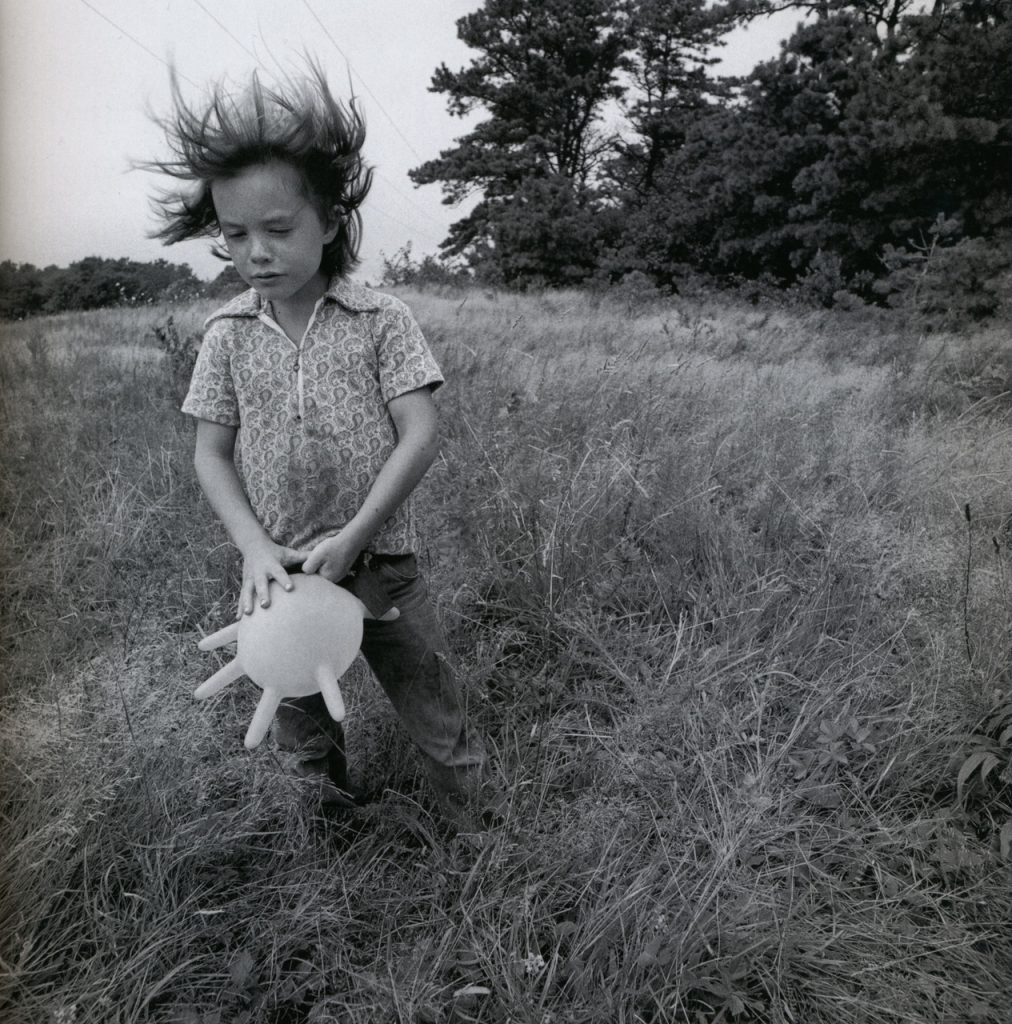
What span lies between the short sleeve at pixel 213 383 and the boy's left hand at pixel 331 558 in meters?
0.35

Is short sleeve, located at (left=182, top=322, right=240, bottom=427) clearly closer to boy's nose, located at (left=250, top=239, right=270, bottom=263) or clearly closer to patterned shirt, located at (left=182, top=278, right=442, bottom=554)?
patterned shirt, located at (left=182, top=278, right=442, bottom=554)

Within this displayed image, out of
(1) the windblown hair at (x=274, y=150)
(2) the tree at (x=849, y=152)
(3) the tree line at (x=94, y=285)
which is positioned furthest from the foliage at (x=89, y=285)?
(2) the tree at (x=849, y=152)

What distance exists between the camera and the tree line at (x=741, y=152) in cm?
452

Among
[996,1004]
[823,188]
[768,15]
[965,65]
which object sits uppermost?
[768,15]

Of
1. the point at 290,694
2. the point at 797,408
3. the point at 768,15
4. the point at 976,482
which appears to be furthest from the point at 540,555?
the point at 768,15

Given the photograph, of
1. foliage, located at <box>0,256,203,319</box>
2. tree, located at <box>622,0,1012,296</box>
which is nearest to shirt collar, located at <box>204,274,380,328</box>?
foliage, located at <box>0,256,203,319</box>

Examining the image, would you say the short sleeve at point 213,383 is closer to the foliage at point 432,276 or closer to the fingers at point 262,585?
the fingers at point 262,585

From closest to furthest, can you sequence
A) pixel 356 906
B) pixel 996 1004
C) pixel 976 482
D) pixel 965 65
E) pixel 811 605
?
pixel 996 1004 < pixel 356 906 < pixel 811 605 < pixel 976 482 < pixel 965 65

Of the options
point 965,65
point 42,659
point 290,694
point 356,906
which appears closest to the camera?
point 290,694

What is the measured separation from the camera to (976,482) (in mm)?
2654

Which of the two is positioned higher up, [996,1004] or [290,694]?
[290,694]

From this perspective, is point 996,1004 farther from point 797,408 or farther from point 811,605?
point 797,408

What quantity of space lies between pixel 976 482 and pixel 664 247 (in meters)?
8.96

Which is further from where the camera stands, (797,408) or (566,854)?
(797,408)
